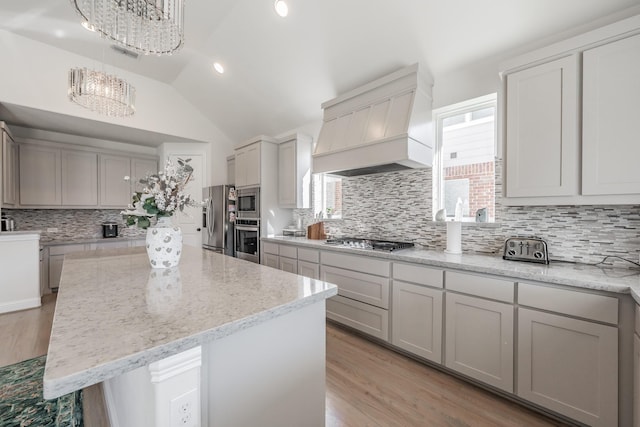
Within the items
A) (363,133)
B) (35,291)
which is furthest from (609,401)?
(35,291)

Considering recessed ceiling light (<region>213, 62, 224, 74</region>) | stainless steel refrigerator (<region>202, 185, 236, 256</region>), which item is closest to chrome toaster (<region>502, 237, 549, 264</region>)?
stainless steel refrigerator (<region>202, 185, 236, 256</region>)

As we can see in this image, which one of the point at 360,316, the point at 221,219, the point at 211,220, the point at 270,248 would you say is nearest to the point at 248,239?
the point at 270,248

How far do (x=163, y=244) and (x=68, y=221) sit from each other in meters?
4.50

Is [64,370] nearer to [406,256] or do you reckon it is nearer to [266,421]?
[266,421]

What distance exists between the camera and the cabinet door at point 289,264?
3381mm

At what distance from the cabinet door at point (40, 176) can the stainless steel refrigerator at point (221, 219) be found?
2.33 metres

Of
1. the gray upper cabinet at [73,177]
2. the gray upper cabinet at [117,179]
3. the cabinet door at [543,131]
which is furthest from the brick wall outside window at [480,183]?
the gray upper cabinet at [117,179]

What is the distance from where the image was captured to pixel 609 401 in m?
1.45

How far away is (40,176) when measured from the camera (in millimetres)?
4180

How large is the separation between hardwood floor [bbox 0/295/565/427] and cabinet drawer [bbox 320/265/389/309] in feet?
1.47

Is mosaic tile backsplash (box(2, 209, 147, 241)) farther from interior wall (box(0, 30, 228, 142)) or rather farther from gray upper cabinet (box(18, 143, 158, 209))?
interior wall (box(0, 30, 228, 142))

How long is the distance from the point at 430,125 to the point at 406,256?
1384 mm

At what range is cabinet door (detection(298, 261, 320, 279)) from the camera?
3107mm

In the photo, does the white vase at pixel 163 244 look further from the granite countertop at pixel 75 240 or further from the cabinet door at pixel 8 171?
the granite countertop at pixel 75 240
